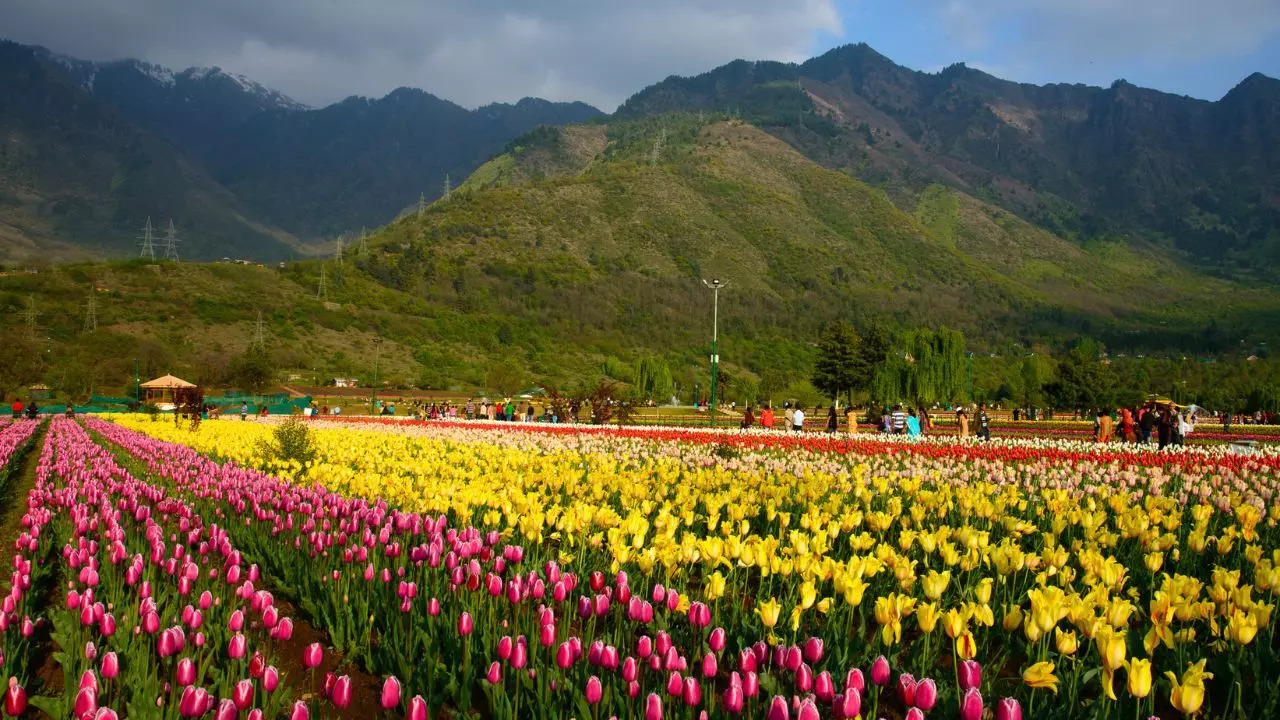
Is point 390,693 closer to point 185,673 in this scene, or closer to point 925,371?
point 185,673

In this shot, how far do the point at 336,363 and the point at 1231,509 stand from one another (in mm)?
88299

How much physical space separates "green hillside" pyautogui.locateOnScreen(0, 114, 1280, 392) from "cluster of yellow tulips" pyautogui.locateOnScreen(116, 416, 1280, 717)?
2256 inches

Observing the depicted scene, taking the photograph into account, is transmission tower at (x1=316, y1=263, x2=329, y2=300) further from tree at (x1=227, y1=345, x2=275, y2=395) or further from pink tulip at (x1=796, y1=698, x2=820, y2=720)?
pink tulip at (x1=796, y1=698, x2=820, y2=720)

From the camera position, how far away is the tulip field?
3016 millimetres

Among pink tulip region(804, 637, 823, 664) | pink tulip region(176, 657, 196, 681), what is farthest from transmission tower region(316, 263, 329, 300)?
pink tulip region(804, 637, 823, 664)

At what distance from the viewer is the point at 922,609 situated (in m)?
3.20

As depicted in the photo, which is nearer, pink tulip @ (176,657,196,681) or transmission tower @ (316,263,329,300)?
pink tulip @ (176,657,196,681)

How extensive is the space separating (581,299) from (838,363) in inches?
3095

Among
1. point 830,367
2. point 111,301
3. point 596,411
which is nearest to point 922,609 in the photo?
point 596,411

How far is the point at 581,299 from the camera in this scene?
465 feet

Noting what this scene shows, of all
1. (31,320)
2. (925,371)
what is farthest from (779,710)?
(31,320)

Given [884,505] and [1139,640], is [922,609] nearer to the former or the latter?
[1139,640]

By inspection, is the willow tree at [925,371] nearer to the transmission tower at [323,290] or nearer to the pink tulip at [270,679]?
the pink tulip at [270,679]

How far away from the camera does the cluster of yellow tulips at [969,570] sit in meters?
3.28
